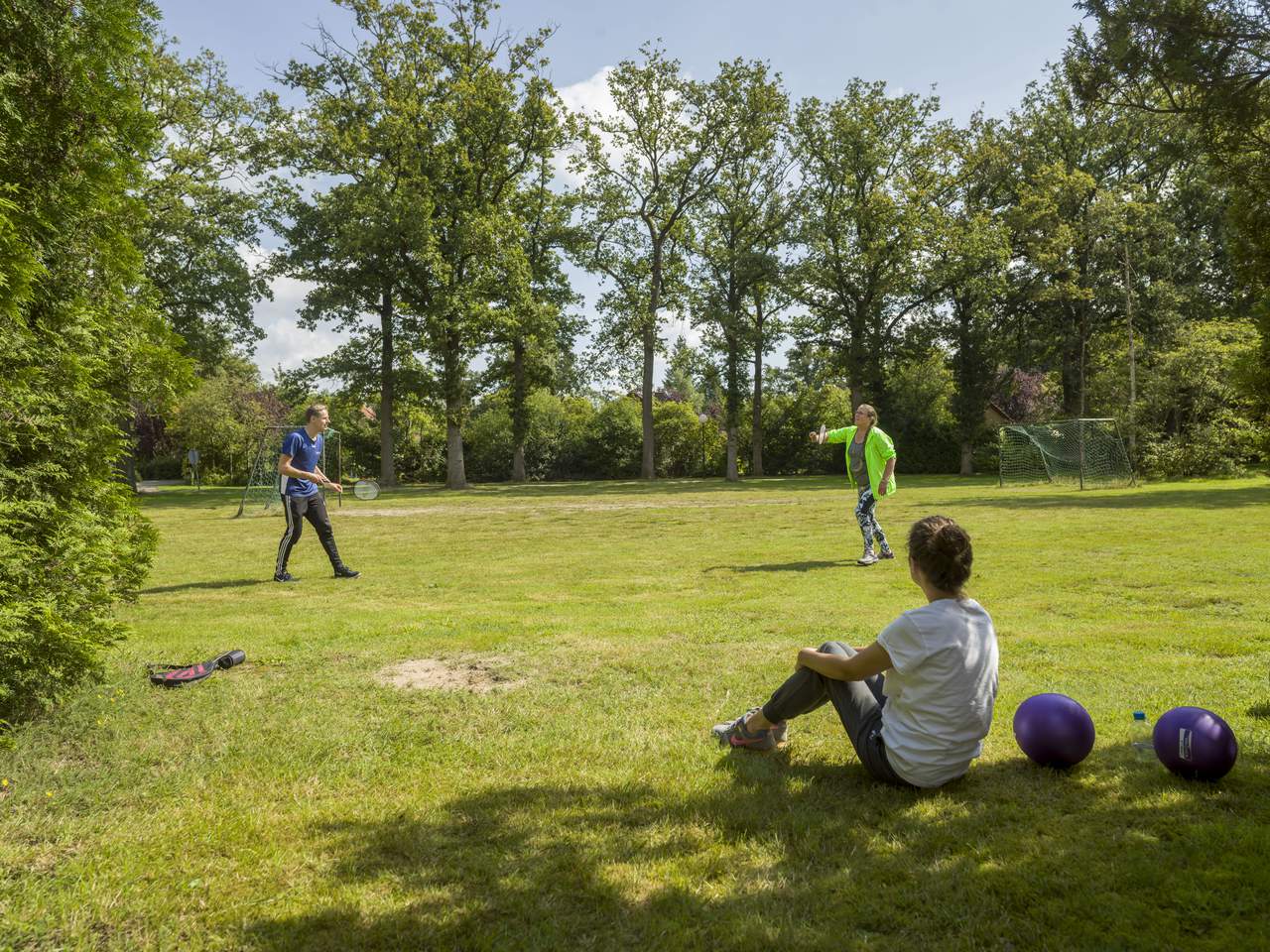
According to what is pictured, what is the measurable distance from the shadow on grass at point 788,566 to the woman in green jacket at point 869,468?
0.29 meters

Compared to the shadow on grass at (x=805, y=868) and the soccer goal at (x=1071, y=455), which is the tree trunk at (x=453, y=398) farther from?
the shadow on grass at (x=805, y=868)

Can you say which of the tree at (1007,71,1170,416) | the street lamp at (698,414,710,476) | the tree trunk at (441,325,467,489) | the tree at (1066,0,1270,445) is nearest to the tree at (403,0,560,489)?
the tree trunk at (441,325,467,489)

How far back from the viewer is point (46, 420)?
4457 millimetres

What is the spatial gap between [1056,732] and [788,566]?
6981 millimetres

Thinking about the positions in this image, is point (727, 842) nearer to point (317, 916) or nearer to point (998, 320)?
point (317, 916)

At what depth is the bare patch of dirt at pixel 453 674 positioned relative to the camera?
548 cm

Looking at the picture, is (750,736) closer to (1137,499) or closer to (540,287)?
(1137,499)

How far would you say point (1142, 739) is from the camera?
14.1ft

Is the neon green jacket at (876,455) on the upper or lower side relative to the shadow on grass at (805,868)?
upper

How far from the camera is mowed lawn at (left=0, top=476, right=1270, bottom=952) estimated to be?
2803 mm

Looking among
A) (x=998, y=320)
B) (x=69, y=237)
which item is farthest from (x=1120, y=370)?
(x=69, y=237)

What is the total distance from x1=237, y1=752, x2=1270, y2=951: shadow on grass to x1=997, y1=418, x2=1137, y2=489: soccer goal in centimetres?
2654

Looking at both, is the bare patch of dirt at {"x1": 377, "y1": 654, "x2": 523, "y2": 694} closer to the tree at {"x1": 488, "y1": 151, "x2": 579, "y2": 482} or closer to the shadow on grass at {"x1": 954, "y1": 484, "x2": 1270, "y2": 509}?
the shadow on grass at {"x1": 954, "y1": 484, "x2": 1270, "y2": 509}

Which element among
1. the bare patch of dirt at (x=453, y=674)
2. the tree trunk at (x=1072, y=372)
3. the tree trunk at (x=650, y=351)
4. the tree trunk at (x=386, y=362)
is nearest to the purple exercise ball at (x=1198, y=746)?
the bare patch of dirt at (x=453, y=674)
